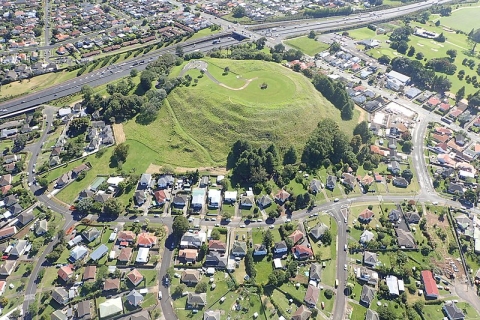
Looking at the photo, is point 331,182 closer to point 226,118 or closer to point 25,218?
point 226,118

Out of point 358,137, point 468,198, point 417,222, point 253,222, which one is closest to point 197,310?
point 253,222

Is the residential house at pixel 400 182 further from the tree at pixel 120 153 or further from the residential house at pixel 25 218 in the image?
the residential house at pixel 25 218

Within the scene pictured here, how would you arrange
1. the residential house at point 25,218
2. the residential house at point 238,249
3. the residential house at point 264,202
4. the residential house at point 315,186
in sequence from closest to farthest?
the residential house at point 238,249 → the residential house at point 25,218 → the residential house at point 264,202 → the residential house at point 315,186

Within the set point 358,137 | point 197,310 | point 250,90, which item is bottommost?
point 197,310

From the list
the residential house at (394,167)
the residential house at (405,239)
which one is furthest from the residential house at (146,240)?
the residential house at (394,167)

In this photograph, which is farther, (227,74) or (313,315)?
(227,74)

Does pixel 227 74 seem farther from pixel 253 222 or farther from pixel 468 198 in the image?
pixel 468 198
